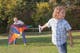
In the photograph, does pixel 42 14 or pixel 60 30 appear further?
pixel 42 14

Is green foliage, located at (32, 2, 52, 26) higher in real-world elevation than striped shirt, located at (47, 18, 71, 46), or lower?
lower

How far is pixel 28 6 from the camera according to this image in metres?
45.0

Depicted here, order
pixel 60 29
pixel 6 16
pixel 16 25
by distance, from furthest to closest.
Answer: pixel 6 16
pixel 16 25
pixel 60 29

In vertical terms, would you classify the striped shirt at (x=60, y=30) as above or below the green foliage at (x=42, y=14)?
above

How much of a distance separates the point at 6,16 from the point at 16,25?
22.6 m

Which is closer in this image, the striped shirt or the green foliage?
the striped shirt

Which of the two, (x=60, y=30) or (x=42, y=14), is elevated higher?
(x=60, y=30)

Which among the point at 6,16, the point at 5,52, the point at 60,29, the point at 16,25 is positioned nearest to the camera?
the point at 60,29

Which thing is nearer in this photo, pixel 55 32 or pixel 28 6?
pixel 55 32

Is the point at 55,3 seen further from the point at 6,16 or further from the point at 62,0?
the point at 6,16

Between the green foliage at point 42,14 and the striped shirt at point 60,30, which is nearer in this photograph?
the striped shirt at point 60,30

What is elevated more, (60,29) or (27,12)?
(60,29)

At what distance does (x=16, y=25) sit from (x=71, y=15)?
84.1 ft

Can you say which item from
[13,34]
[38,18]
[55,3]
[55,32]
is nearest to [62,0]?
[55,3]
